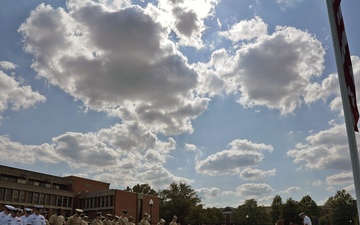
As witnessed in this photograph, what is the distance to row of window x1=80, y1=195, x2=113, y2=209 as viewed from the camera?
193ft

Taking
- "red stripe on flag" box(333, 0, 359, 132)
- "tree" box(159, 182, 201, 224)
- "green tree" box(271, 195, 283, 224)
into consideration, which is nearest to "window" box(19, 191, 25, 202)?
"tree" box(159, 182, 201, 224)

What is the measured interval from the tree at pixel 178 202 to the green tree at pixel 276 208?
2324cm

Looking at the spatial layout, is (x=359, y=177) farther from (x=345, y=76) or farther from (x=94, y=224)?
(x=94, y=224)

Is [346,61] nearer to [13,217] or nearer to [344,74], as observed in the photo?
[344,74]

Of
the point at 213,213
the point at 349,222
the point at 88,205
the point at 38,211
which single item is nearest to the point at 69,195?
the point at 88,205

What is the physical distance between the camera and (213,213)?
94062 millimetres

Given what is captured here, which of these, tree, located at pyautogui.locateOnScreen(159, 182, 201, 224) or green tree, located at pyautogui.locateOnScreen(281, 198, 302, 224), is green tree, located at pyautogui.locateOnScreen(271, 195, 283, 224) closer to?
green tree, located at pyautogui.locateOnScreen(281, 198, 302, 224)

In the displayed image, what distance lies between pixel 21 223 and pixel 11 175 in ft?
151

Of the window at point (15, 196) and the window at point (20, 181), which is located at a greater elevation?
the window at point (20, 181)

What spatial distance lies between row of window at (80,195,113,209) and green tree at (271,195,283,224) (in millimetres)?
50199

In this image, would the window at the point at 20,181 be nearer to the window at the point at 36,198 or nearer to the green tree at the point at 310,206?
the window at the point at 36,198

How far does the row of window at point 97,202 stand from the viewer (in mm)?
58906

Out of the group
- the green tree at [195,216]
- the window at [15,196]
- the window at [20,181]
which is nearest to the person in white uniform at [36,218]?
the window at [15,196]

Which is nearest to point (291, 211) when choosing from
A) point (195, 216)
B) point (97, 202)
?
point (195, 216)
